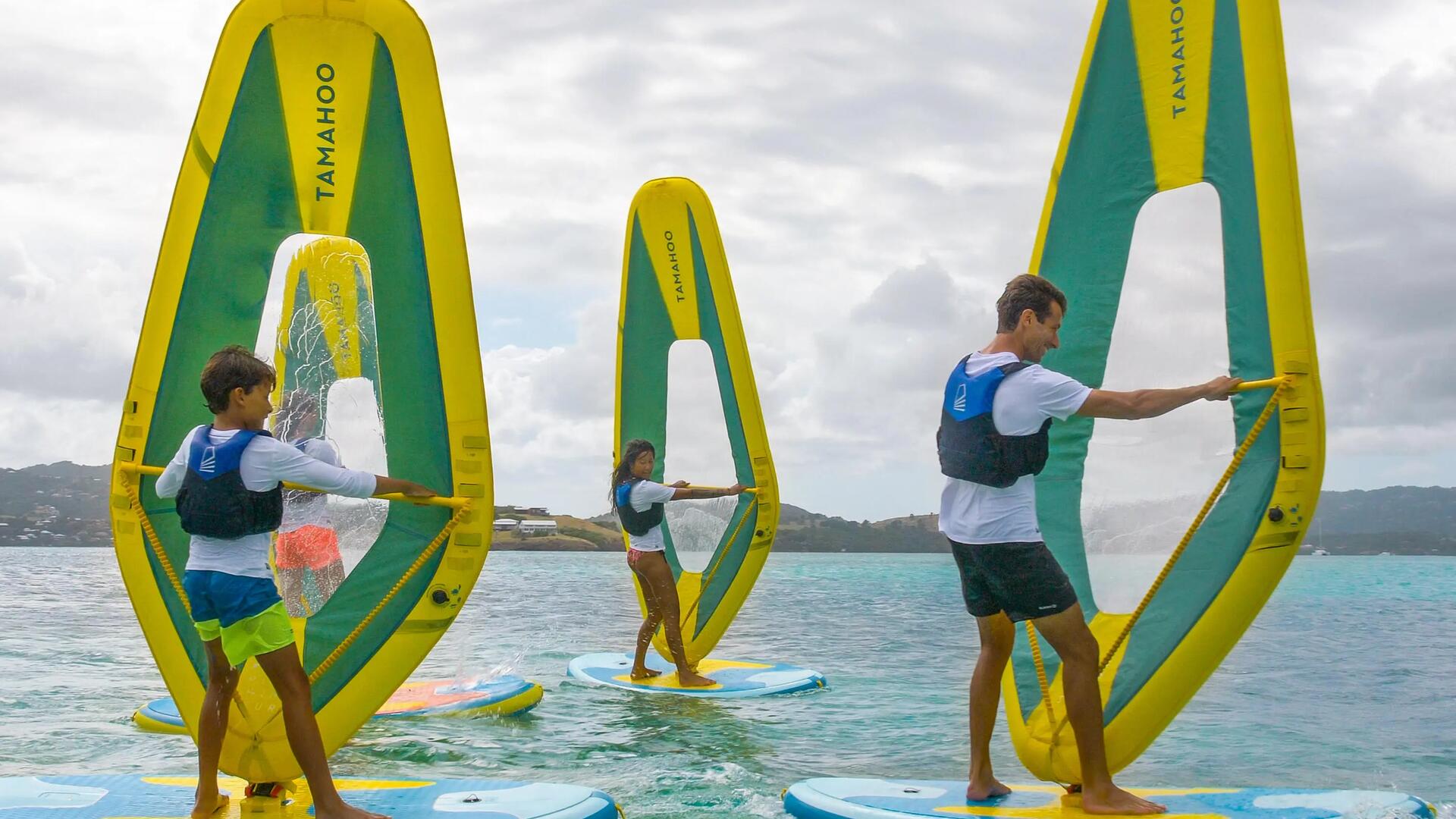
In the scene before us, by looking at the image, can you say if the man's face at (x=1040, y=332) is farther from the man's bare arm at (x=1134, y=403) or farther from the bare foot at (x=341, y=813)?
the bare foot at (x=341, y=813)

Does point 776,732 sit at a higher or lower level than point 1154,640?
lower

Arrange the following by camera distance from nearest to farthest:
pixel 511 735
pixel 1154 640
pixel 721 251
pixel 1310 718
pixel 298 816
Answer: pixel 298 816
pixel 1154 640
pixel 511 735
pixel 1310 718
pixel 721 251

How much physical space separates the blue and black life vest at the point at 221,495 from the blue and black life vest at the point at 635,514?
4284 millimetres

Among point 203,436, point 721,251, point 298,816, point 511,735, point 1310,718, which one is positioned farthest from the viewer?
point 721,251

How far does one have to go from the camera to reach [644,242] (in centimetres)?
880

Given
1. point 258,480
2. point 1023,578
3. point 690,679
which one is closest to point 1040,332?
point 1023,578

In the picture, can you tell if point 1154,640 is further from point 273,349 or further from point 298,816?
point 273,349

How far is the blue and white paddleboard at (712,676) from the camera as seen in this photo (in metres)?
7.66

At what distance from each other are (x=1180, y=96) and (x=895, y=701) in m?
5.19

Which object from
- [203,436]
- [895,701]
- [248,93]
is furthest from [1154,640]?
[895,701]

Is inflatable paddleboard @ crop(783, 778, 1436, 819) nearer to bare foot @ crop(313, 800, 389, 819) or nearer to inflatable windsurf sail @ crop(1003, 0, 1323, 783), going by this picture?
inflatable windsurf sail @ crop(1003, 0, 1323, 783)

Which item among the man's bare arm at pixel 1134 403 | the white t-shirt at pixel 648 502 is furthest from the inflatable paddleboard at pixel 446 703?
the man's bare arm at pixel 1134 403

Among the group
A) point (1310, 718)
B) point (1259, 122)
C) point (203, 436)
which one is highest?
point (1259, 122)

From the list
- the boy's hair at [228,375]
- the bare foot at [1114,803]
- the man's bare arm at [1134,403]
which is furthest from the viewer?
the bare foot at [1114,803]
